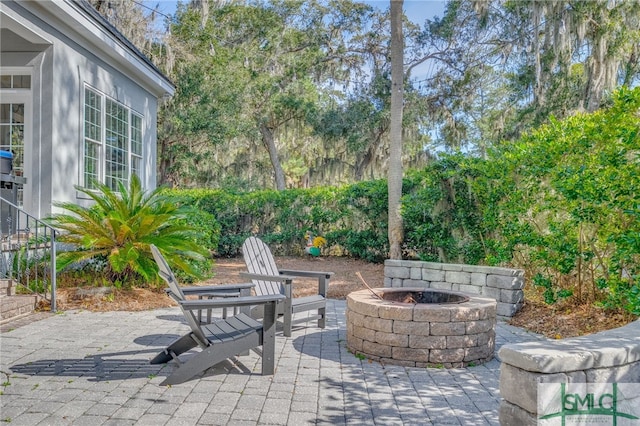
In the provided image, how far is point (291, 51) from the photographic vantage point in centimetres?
1733

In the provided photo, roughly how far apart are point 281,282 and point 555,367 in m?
2.81

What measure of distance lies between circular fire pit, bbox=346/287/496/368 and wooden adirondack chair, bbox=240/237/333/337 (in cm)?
69

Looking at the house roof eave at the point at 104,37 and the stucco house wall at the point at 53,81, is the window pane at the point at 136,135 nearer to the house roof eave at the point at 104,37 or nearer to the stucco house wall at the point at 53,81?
the house roof eave at the point at 104,37

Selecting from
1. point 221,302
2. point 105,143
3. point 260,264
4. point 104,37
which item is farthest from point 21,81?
point 221,302

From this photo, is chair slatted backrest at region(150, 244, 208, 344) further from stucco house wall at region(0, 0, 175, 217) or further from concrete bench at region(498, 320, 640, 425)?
stucco house wall at region(0, 0, 175, 217)

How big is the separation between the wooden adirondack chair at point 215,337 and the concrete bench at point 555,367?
182 centimetres

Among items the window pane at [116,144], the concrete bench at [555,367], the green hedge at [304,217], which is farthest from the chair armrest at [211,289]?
the green hedge at [304,217]

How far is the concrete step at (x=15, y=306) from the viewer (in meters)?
5.06

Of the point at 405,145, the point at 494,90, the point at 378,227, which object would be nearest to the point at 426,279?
the point at 378,227

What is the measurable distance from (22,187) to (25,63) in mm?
1883

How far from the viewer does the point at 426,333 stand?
13.1ft

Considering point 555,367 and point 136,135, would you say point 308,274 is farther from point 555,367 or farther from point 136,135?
point 136,135

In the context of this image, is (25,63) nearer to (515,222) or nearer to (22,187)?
(22,187)

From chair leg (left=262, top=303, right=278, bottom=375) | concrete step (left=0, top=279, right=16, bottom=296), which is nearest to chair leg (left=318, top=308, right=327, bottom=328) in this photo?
chair leg (left=262, top=303, right=278, bottom=375)
